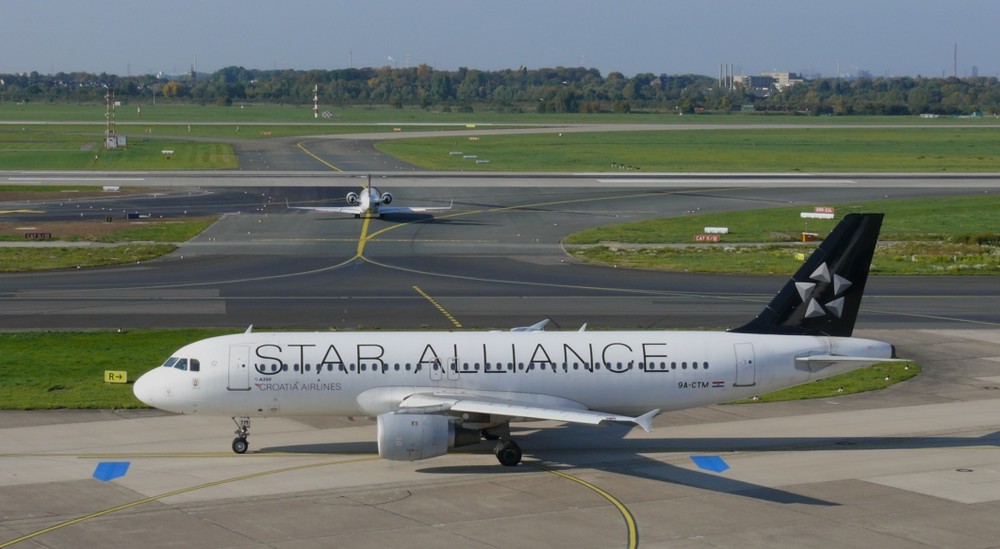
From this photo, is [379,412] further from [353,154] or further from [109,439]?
[353,154]

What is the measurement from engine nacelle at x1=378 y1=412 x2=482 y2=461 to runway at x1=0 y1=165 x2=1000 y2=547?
90 centimetres

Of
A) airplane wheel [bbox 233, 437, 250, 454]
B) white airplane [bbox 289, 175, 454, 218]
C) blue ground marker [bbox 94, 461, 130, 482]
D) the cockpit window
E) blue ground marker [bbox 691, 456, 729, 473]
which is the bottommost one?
blue ground marker [bbox 691, 456, 729, 473]

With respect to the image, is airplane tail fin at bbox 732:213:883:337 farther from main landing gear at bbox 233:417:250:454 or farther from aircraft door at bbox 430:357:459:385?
main landing gear at bbox 233:417:250:454

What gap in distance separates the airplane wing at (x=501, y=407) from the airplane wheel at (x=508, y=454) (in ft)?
4.10

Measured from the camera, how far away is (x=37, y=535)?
2947 cm

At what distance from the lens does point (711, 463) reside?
121 ft

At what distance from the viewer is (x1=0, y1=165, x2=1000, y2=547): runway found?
30438mm

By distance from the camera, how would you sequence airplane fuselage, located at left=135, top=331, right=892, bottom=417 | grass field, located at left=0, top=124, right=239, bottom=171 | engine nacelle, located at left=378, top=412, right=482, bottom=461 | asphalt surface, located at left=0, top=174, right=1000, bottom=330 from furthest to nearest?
grass field, located at left=0, top=124, right=239, bottom=171, asphalt surface, located at left=0, top=174, right=1000, bottom=330, airplane fuselage, located at left=135, top=331, right=892, bottom=417, engine nacelle, located at left=378, top=412, right=482, bottom=461

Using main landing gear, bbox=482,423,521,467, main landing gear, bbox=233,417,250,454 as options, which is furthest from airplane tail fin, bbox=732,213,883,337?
main landing gear, bbox=233,417,250,454

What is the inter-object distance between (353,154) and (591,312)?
117m

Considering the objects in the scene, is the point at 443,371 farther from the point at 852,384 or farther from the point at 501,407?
the point at 852,384

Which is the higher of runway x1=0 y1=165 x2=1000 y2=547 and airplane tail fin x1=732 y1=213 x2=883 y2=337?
airplane tail fin x1=732 y1=213 x2=883 y2=337

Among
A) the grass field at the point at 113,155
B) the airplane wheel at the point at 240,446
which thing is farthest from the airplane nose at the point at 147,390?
the grass field at the point at 113,155

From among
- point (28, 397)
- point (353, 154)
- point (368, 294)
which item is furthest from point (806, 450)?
point (353, 154)
